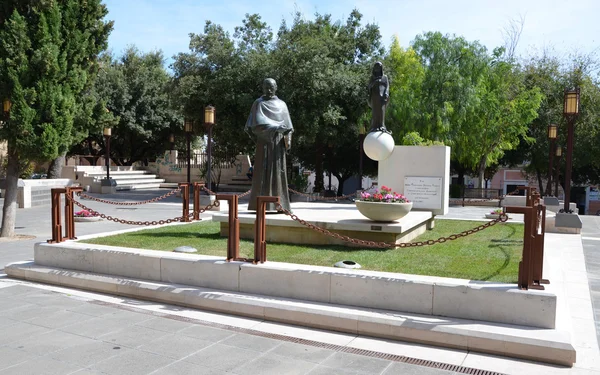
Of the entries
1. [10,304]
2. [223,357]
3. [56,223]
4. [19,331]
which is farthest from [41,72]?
[223,357]

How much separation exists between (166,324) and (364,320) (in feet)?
7.56

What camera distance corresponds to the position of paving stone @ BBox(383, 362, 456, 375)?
4461mm

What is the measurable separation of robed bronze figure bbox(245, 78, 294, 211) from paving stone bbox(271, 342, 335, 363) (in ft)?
14.7

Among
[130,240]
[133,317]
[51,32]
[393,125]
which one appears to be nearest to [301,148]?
[393,125]

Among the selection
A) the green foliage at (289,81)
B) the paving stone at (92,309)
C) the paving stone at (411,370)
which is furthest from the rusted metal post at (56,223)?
the green foliage at (289,81)

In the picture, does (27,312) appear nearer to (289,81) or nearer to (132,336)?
(132,336)

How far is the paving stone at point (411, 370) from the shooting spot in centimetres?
446

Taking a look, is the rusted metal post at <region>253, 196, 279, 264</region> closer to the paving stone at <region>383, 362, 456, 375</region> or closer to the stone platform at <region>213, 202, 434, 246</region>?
the stone platform at <region>213, 202, 434, 246</region>

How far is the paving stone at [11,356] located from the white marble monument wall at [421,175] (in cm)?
840

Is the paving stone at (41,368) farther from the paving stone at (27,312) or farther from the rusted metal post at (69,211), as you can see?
the rusted metal post at (69,211)

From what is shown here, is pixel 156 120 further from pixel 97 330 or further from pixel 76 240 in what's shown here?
pixel 97 330

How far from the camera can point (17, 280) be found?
7988 millimetres

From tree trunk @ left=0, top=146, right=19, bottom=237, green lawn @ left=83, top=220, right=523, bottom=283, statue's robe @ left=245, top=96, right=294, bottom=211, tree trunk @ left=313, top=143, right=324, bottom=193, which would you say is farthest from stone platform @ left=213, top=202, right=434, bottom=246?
tree trunk @ left=313, top=143, right=324, bottom=193

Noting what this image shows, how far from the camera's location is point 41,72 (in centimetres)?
1105
